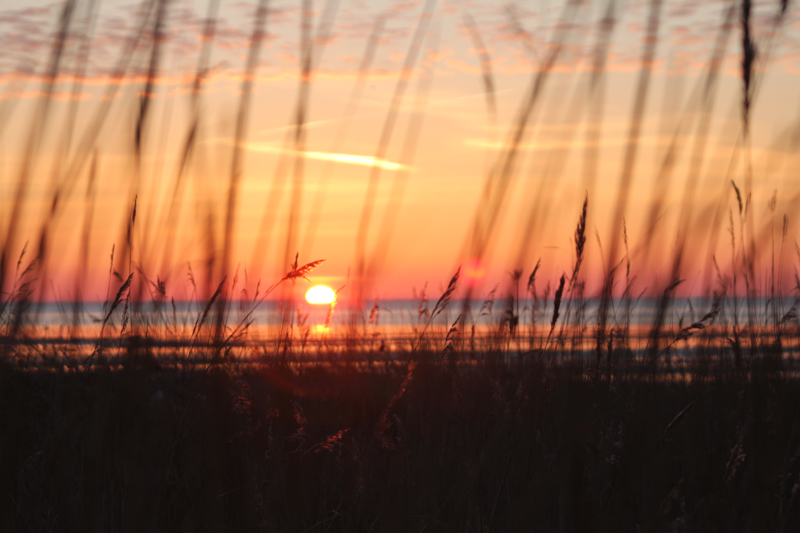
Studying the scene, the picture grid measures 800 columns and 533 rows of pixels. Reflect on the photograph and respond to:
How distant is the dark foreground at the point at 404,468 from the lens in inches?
45.7

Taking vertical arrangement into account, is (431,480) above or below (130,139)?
below

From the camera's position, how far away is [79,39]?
1.46 m

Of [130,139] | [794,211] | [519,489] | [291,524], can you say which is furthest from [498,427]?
[794,211]

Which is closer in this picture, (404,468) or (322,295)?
(404,468)

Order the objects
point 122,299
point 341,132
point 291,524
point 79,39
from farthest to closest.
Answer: point 341,132
point 79,39
point 122,299
point 291,524

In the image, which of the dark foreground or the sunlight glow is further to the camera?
the sunlight glow

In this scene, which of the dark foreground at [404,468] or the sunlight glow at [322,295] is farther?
the sunlight glow at [322,295]

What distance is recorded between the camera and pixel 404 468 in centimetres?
156

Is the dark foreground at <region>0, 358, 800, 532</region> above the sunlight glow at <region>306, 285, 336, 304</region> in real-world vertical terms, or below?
below

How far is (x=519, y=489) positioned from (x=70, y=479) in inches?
44.3

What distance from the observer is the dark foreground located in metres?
1.16

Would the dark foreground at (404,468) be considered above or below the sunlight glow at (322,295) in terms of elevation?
below

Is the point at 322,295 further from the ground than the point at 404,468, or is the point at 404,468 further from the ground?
the point at 322,295

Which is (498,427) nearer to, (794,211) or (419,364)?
(419,364)
